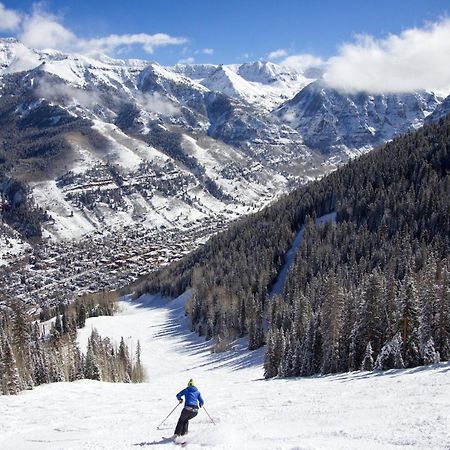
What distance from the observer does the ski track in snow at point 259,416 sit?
23.5 meters

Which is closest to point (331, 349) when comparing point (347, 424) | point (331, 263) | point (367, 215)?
point (347, 424)

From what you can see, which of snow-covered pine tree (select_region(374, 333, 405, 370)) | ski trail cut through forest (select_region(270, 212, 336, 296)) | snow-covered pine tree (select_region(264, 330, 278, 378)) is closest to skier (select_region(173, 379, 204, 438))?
snow-covered pine tree (select_region(374, 333, 405, 370))

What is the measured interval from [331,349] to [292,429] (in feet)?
121

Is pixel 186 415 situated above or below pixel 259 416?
above

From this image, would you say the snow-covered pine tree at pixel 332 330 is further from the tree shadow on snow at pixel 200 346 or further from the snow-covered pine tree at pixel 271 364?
the tree shadow on snow at pixel 200 346

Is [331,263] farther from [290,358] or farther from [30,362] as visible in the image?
[30,362]

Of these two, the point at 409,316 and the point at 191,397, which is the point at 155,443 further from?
the point at 409,316

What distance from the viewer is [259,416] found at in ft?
103

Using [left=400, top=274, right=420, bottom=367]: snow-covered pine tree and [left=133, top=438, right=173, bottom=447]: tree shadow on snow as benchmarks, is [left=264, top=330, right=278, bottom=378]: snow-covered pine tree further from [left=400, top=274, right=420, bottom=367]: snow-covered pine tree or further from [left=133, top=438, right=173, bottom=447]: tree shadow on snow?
[left=133, top=438, right=173, bottom=447]: tree shadow on snow

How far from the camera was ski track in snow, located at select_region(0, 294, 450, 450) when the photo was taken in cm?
2353

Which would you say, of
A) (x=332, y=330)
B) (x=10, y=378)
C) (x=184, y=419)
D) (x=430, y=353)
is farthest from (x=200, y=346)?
(x=184, y=419)

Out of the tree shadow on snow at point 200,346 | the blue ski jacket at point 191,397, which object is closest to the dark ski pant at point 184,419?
the blue ski jacket at point 191,397

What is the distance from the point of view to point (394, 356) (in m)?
51.2

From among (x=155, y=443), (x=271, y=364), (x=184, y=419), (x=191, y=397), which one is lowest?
(x=271, y=364)
